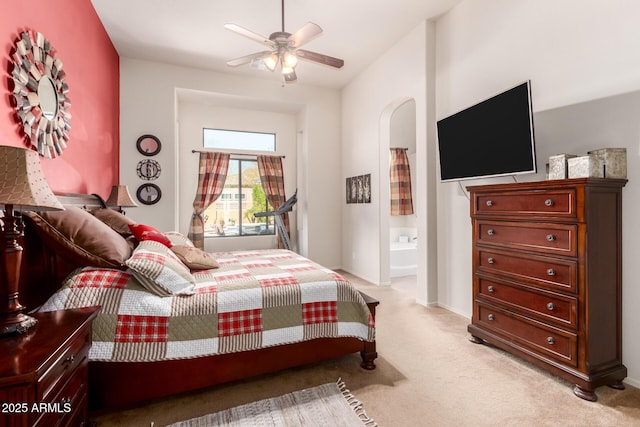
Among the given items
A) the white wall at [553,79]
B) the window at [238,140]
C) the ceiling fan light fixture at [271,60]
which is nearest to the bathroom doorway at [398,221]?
the white wall at [553,79]

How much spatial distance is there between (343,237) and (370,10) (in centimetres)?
346

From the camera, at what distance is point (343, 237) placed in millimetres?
5641

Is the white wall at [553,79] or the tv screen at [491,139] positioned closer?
the white wall at [553,79]

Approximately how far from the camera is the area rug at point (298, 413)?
1675 millimetres

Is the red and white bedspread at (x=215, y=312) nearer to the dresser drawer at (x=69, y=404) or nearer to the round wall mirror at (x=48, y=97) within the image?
the dresser drawer at (x=69, y=404)

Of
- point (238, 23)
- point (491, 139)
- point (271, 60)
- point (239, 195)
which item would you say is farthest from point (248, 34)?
point (239, 195)

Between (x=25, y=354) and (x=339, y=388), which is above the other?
(x=25, y=354)

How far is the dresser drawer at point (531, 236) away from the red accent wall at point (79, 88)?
131 inches

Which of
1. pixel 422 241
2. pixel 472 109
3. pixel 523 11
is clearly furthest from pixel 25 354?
pixel 523 11

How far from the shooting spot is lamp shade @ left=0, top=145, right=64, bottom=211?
1130 millimetres

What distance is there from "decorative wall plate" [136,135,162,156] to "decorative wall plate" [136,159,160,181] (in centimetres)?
12

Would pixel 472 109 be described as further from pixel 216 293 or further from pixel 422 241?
pixel 216 293

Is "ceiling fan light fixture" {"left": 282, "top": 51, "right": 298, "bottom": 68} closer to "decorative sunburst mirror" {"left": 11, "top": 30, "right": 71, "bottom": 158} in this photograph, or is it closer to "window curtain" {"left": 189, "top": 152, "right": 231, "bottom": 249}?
"decorative sunburst mirror" {"left": 11, "top": 30, "right": 71, "bottom": 158}

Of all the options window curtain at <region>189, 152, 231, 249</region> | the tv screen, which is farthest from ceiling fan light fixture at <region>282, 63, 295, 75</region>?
window curtain at <region>189, 152, 231, 249</region>
